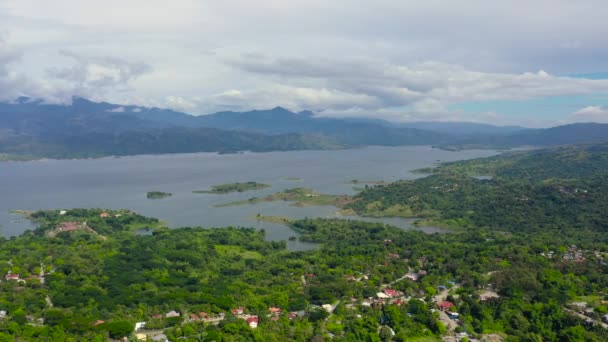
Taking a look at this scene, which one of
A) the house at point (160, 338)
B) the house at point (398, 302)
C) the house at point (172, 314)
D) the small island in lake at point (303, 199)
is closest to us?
the house at point (160, 338)

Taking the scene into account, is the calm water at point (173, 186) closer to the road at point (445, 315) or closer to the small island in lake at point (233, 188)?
the small island in lake at point (233, 188)

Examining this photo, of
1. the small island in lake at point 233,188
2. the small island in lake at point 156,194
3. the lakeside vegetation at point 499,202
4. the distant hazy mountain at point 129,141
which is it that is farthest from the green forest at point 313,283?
the distant hazy mountain at point 129,141

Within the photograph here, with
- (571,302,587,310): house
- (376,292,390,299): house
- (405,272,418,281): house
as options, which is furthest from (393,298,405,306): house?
(571,302,587,310): house

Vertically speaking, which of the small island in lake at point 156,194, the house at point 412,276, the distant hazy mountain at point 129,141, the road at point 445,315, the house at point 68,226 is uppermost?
the distant hazy mountain at point 129,141

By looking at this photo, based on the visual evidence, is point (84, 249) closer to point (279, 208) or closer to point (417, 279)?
point (417, 279)

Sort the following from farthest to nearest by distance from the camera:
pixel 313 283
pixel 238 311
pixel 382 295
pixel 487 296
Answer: pixel 313 283 → pixel 382 295 → pixel 487 296 → pixel 238 311

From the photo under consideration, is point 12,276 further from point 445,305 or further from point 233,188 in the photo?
point 233,188

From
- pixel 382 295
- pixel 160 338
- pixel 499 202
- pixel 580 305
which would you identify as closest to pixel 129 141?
pixel 499 202

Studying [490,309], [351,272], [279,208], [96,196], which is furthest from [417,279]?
[96,196]
